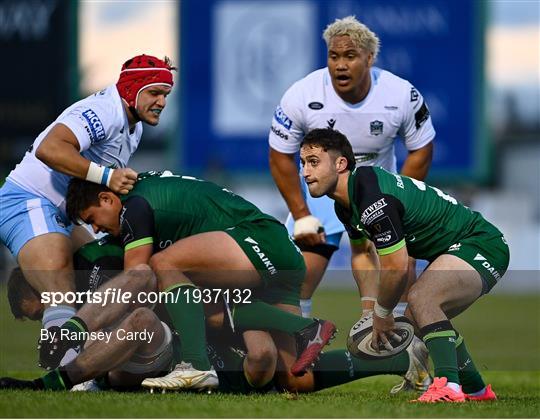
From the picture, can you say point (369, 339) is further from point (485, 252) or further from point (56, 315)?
point (56, 315)

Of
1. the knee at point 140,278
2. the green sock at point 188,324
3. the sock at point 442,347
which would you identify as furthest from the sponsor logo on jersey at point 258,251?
the sock at point 442,347

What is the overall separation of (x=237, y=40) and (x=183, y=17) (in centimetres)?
93

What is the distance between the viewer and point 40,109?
19.2 meters

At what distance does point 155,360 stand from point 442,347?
1.47 meters

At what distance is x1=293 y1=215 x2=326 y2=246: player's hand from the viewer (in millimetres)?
7770

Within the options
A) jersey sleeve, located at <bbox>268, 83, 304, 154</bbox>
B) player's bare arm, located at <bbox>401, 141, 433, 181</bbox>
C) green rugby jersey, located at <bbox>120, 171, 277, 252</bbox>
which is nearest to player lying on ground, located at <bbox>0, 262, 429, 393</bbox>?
green rugby jersey, located at <bbox>120, 171, 277, 252</bbox>

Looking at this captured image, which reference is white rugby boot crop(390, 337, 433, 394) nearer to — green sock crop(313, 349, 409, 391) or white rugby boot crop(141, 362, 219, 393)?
green sock crop(313, 349, 409, 391)

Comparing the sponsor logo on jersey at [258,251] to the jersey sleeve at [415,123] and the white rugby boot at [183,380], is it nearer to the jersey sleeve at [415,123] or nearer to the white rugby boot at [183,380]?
the white rugby boot at [183,380]

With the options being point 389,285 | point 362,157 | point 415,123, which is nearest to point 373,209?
point 389,285

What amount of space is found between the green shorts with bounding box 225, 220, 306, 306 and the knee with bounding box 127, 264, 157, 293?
50cm

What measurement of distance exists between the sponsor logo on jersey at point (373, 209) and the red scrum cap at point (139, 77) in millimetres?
1687

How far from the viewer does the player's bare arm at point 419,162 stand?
8.16 meters

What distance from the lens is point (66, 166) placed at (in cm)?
679

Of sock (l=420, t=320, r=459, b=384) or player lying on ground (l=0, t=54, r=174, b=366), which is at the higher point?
player lying on ground (l=0, t=54, r=174, b=366)
